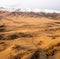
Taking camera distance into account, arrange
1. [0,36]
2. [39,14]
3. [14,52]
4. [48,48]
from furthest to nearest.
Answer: [39,14]
[0,36]
[48,48]
[14,52]

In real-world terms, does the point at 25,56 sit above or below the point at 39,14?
above

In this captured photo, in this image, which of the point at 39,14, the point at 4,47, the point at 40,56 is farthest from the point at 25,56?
the point at 39,14

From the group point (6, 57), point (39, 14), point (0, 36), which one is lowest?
point (39, 14)

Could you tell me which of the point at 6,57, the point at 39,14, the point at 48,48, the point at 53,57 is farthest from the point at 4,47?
the point at 39,14

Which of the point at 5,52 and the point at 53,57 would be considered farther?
the point at 5,52

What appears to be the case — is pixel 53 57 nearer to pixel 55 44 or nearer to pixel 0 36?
pixel 55 44

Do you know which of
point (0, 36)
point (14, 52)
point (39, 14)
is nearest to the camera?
point (14, 52)

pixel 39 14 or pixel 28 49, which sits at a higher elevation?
pixel 28 49

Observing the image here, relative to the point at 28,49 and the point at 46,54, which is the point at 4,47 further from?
the point at 46,54

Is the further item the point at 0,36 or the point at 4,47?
the point at 0,36
